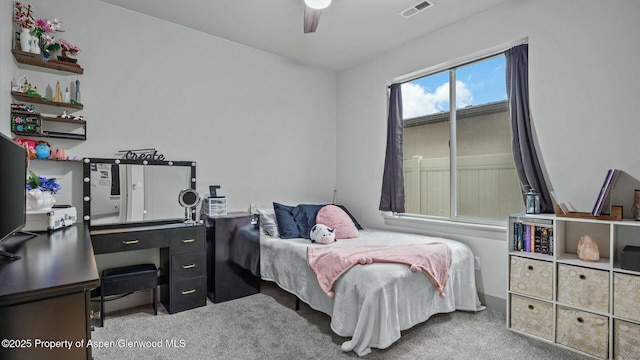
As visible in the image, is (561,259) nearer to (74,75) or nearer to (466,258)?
(466,258)

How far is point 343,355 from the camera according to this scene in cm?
203

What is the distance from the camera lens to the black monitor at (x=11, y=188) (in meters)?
1.31

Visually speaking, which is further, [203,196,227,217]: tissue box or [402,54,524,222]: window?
[203,196,227,217]: tissue box

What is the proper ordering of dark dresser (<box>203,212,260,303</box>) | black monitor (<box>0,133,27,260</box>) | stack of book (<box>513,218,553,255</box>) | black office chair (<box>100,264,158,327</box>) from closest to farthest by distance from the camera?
black monitor (<box>0,133,27,260</box>), stack of book (<box>513,218,553,255</box>), black office chair (<box>100,264,158,327</box>), dark dresser (<box>203,212,260,303</box>)

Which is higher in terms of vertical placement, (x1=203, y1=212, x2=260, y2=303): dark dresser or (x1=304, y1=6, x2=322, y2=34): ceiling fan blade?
(x1=304, y1=6, x2=322, y2=34): ceiling fan blade

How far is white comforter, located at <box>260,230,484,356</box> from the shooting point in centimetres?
198

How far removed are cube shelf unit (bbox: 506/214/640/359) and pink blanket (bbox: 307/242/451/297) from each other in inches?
21.4

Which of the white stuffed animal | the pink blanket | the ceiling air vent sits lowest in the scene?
the pink blanket

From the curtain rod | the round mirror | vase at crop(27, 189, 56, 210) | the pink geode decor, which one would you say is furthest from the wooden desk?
the curtain rod

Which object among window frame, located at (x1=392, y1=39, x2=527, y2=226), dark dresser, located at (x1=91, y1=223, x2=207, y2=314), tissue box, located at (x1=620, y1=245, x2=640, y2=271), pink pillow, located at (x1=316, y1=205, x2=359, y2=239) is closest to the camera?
tissue box, located at (x1=620, y1=245, x2=640, y2=271)

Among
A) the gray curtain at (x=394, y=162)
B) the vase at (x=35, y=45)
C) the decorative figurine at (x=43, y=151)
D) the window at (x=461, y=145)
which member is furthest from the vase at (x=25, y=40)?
the window at (x=461, y=145)

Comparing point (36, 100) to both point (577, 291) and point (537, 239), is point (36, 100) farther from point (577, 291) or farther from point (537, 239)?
point (577, 291)

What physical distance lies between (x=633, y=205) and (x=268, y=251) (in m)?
2.84

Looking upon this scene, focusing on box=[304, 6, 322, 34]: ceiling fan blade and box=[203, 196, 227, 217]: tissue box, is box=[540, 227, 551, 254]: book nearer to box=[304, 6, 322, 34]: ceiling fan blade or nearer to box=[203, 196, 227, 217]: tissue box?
box=[304, 6, 322, 34]: ceiling fan blade
